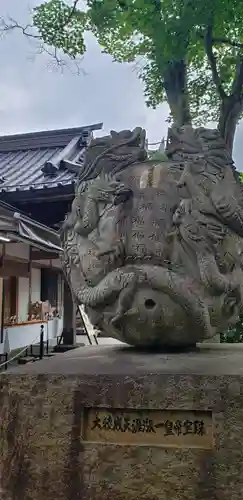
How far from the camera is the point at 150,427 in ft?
6.77

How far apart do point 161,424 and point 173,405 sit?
0.35 feet

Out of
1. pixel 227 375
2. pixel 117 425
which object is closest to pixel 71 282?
pixel 117 425

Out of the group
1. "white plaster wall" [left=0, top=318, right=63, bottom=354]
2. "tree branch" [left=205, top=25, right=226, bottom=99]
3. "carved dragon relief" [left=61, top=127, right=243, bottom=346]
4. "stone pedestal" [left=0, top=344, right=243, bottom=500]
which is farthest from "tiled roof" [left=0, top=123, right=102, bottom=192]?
"stone pedestal" [left=0, top=344, right=243, bottom=500]

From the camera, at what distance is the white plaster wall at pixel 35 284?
11.2 m

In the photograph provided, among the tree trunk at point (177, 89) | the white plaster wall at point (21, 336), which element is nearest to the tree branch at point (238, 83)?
the tree trunk at point (177, 89)

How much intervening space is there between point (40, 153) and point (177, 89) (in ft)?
28.0

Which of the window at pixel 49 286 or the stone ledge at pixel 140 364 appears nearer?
the stone ledge at pixel 140 364

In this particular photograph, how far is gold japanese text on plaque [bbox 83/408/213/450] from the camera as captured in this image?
2018mm

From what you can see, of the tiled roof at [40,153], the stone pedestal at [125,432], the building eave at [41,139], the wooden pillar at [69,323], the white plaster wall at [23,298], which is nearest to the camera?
the stone pedestal at [125,432]

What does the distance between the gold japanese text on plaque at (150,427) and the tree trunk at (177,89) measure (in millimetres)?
4707

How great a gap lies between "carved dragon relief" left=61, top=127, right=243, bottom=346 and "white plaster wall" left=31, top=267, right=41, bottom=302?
8661 millimetres

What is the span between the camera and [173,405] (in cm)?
204

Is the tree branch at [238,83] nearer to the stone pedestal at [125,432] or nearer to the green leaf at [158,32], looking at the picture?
the green leaf at [158,32]

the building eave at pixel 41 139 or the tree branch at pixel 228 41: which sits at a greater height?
the building eave at pixel 41 139
